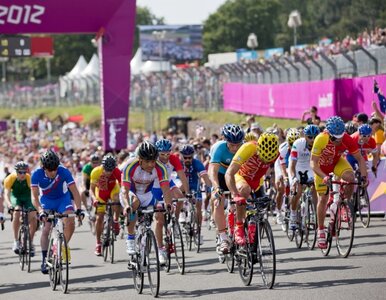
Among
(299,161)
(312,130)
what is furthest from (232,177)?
(299,161)

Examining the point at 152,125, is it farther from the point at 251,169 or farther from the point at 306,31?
the point at 306,31

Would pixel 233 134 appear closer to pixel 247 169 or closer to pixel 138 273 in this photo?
pixel 247 169

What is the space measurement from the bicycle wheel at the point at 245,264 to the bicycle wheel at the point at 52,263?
219 cm

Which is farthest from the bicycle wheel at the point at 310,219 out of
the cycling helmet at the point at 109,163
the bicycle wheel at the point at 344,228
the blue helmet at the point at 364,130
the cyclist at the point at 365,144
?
the cycling helmet at the point at 109,163

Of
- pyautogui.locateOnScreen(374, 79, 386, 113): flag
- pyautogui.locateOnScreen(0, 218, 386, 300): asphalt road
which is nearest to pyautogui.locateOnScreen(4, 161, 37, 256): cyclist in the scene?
pyautogui.locateOnScreen(0, 218, 386, 300): asphalt road

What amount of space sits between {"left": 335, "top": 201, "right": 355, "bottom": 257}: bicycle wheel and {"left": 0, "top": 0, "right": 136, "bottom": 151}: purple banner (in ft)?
53.7

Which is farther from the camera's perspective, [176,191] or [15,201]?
[15,201]

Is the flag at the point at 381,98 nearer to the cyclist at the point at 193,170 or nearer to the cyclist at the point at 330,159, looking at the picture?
the cyclist at the point at 193,170

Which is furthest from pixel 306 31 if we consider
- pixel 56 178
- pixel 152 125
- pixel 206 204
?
pixel 56 178

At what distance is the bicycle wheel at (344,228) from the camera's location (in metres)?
15.1

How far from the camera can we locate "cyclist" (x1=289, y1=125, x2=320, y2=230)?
691 inches

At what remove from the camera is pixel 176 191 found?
1728 cm

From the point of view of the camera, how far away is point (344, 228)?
1527 centimetres

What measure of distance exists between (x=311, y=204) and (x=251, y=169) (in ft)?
9.24
